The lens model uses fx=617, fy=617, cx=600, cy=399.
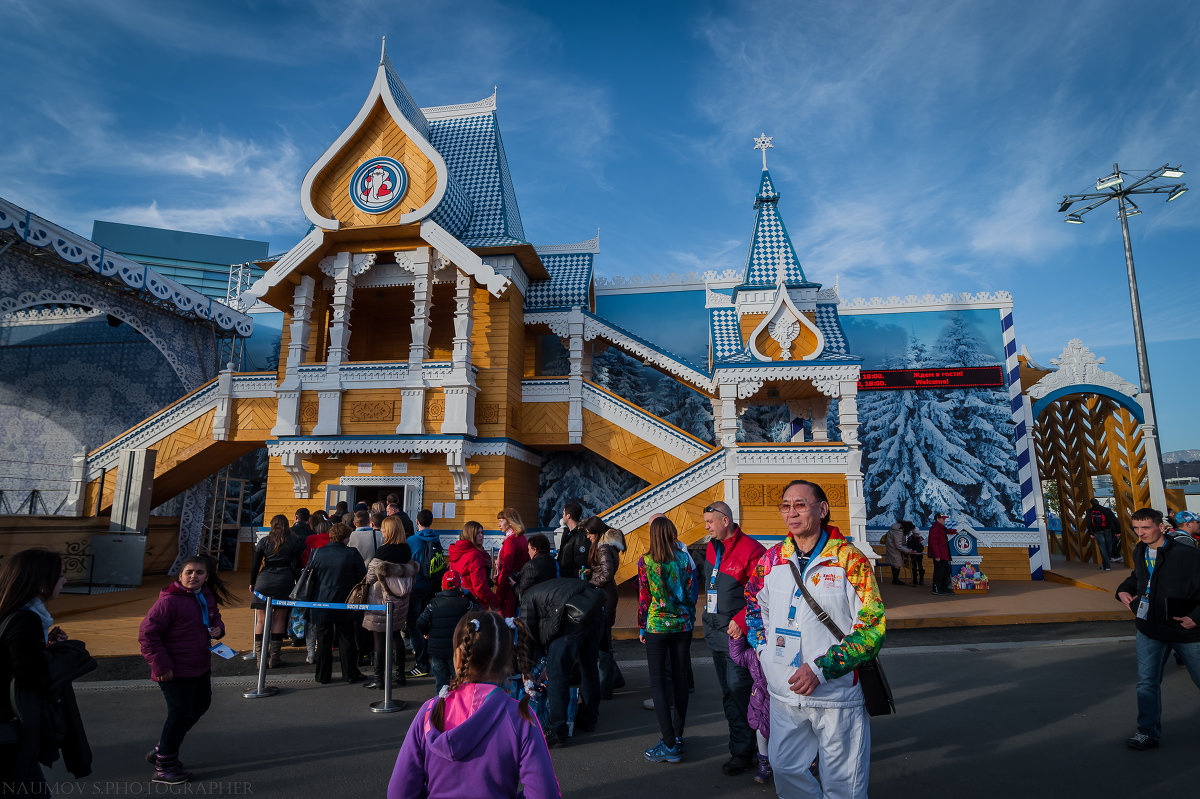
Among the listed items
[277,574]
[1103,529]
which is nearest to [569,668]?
[277,574]

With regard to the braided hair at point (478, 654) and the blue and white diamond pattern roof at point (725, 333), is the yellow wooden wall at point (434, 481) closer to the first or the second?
the blue and white diamond pattern roof at point (725, 333)

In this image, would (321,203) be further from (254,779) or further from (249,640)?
(254,779)

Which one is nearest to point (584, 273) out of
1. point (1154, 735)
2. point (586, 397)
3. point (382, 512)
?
point (586, 397)

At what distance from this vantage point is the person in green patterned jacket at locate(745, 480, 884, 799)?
2936mm

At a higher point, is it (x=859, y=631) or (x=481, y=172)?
(x=481, y=172)

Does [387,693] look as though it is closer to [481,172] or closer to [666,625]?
Answer: [666,625]

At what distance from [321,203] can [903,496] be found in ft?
56.7

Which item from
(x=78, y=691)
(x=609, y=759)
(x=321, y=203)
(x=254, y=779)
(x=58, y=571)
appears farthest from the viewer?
(x=321, y=203)

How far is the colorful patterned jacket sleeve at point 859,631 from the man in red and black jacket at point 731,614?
1.30 metres

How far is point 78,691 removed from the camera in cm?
654

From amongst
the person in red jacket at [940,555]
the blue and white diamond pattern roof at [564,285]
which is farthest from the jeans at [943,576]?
the blue and white diamond pattern roof at [564,285]

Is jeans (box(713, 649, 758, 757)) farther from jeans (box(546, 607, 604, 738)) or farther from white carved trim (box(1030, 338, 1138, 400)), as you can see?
white carved trim (box(1030, 338, 1138, 400))

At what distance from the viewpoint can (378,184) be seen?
15.0 m

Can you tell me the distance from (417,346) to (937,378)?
14428 mm
